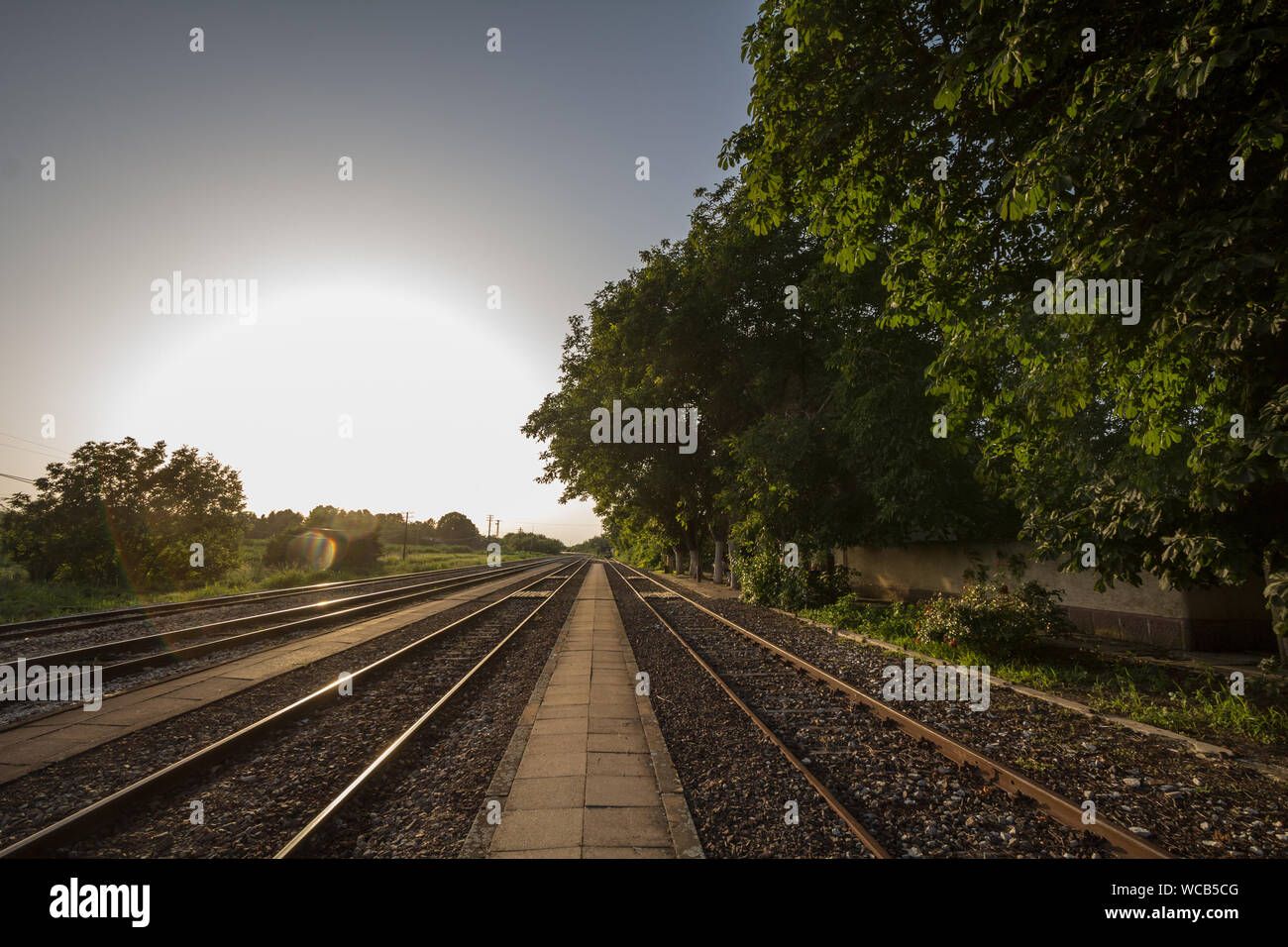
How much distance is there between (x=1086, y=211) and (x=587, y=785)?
23.3 feet

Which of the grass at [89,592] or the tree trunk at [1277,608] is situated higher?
the tree trunk at [1277,608]

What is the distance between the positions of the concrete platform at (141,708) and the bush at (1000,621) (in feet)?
41.2

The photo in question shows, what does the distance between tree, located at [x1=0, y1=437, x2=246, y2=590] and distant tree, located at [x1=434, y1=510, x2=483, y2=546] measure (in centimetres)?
10383

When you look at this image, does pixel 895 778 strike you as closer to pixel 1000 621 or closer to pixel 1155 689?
pixel 1155 689

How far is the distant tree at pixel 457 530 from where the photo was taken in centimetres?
13562

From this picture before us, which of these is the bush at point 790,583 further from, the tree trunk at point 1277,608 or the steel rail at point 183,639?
the steel rail at point 183,639

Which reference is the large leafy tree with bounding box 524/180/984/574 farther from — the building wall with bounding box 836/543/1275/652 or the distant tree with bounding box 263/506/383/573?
the distant tree with bounding box 263/506/383/573

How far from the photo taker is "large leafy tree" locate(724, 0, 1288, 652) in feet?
13.5

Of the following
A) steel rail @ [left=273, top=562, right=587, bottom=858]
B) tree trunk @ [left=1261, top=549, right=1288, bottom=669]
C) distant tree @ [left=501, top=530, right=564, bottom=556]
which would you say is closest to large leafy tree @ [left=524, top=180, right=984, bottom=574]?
tree trunk @ [left=1261, top=549, right=1288, bottom=669]

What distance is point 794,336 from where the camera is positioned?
69.7 feet

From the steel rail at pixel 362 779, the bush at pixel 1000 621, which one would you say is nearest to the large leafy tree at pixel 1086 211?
the bush at pixel 1000 621

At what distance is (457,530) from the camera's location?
450 ft
